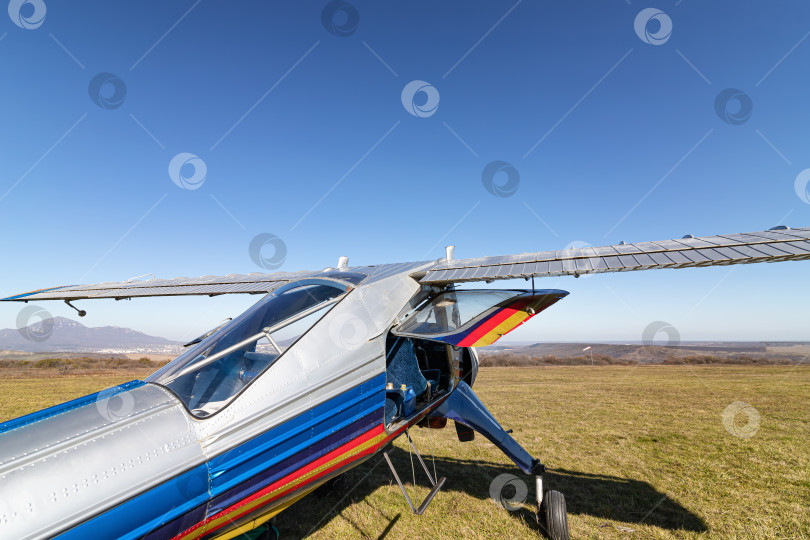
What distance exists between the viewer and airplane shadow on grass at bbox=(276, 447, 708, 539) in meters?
5.09

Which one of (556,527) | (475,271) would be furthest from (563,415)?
(475,271)

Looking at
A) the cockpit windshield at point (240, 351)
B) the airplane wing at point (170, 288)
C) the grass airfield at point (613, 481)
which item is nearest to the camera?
the cockpit windshield at point (240, 351)

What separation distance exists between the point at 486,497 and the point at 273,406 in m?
4.90

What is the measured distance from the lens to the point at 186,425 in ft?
7.47

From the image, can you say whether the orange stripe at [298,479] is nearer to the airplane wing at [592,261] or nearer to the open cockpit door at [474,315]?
the open cockpit door at [474,315]

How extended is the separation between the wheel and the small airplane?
2cm

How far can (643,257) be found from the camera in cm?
374

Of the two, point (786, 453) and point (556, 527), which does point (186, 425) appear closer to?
point (556, 527)

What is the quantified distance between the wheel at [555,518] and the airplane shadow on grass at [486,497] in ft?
1.05

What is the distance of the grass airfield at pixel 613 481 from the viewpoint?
16.2 feet

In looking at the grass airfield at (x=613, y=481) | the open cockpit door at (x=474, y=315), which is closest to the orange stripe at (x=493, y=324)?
the open cockpit door at (x=474, y=315)

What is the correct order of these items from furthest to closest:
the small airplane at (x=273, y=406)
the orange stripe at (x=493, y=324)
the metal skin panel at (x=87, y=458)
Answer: the orange stripe at (x=493, y=324) → the small airplane at (x=273, y=406) → the metal skin panel at (x=87, y=458)

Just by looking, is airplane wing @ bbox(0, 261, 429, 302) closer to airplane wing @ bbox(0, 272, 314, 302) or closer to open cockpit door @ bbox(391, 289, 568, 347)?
airplane wing @ bbox(0, 272, 314, 302)

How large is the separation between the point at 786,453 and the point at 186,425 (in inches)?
454
